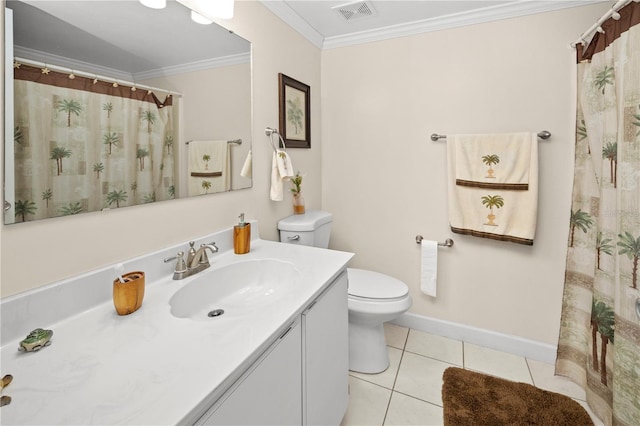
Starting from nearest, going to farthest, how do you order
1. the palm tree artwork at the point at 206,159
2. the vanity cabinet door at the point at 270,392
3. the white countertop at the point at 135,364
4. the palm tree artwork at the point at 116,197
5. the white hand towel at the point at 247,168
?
the white countertop at the point at 135,364 → the vanity cabinet door at the point at 270,392 → the palm tree artwork at the point at 116,197 → the palm tree artwork at the point at 206,159 → the white hand towel at the point at 247,168

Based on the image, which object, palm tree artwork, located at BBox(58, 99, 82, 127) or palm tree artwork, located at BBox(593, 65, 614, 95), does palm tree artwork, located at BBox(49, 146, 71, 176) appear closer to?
palm tree artwork, located at BBox(58, 99, 82, 127)

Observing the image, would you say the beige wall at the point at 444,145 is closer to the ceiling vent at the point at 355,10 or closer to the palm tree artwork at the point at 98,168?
the ceiling vent at the point at 355,10

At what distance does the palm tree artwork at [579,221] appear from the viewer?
65.0 inches

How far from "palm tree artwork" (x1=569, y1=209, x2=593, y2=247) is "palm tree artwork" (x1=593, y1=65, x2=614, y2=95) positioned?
0.63 meters

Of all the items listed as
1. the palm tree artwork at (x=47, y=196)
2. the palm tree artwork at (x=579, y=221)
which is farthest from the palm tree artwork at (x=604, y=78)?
the palm tree artwork at (x=47, y=196)

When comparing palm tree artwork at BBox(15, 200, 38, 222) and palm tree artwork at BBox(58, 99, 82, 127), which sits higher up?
palm tree artwork at BBox(58, 99, 82, 127)

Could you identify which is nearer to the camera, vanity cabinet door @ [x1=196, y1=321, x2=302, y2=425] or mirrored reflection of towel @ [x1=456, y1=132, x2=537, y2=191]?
vanity cabinet door @ [x1=196, y1=321, x2=302, y2=425]

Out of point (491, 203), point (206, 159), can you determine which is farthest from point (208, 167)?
point (491, 203)

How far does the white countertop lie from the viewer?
54 cm

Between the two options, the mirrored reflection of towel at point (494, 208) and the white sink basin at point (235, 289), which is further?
the mirrored reflection of towel at point (494, 208)

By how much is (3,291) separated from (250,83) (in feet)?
4.19

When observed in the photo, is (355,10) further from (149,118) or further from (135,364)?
(135,364)

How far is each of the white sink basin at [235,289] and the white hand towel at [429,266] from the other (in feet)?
3.92

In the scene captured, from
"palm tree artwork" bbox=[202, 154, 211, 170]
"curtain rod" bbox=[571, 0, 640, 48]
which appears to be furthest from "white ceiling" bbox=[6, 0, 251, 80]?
"curtain rod" bbox=[571, 0, 640, 48]
